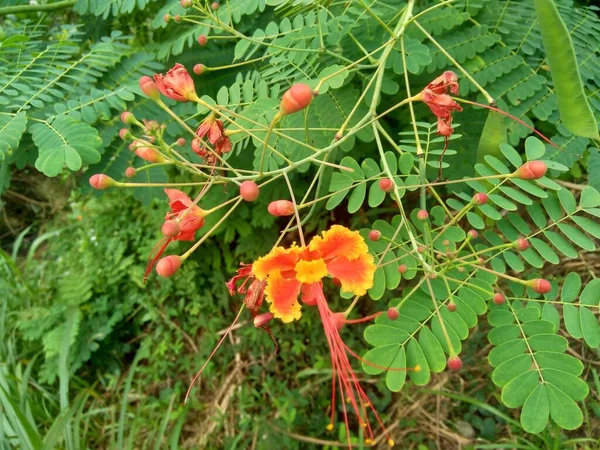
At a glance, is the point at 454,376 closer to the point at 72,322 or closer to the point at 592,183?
the point at 592,183

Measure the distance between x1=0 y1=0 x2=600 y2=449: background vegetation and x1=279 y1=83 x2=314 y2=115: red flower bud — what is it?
22.8 inches

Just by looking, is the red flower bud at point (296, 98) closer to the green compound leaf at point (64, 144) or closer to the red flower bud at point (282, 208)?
the red flower bud at point (282, 208)

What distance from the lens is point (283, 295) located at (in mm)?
990

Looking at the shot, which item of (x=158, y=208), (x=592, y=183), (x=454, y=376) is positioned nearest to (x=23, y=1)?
(x=158, y=208)

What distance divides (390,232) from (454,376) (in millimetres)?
1067

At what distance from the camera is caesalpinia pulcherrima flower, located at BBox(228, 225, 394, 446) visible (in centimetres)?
96

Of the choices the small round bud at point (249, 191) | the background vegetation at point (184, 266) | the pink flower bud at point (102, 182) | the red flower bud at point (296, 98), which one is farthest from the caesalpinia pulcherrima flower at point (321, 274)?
the background vegetation at point (184, 266)

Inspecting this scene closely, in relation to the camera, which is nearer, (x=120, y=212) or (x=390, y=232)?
(x=390, y=232)

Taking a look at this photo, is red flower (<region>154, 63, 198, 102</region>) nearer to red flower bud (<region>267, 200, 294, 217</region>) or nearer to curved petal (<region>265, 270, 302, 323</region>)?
red flower bud (<region>267, 200, 294, 217</region>)

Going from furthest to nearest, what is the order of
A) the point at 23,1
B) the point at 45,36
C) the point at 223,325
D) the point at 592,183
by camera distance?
1. the point at 223,325
2. the point at 45,36
3. the point at 23,1
4. the point at 592,183

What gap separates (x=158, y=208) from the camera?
2.64 meters

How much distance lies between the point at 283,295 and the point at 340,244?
0.15 metres

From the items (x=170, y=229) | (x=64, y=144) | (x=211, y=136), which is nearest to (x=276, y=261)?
(x=170, y=229)

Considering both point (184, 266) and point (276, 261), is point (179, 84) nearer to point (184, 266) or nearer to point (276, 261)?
point (276, 261)
